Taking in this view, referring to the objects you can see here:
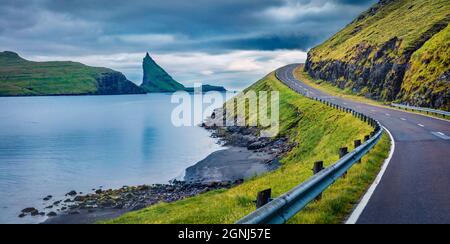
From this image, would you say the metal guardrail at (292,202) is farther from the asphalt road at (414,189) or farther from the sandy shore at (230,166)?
the sandy shore at (230,166)

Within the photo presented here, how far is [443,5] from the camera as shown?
89.3 metres

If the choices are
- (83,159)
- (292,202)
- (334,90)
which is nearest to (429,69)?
(334,90)

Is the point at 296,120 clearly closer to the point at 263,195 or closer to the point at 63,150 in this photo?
the point at 63,150

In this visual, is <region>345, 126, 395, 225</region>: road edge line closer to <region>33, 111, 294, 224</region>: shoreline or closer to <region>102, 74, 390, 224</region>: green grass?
<region>102, 74, 390, 224</region>: green grass

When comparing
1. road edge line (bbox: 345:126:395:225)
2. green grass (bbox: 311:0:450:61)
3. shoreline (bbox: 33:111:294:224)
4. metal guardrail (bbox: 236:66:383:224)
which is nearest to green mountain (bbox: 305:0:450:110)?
green grass (bbox: 311:0:450:61)

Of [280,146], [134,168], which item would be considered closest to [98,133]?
[134,168]

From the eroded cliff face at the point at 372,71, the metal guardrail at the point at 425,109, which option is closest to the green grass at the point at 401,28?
the eroded cliff face at the point at 372,71

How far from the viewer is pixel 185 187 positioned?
1329 inches

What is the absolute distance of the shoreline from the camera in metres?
28.3

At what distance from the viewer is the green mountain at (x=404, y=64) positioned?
1998 inches

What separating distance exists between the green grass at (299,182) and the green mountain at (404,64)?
1264 centimetres

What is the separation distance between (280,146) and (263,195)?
44517mm

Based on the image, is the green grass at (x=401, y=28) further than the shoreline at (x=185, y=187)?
Yes

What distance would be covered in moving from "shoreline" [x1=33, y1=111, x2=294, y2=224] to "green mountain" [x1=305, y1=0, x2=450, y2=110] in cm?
1934
